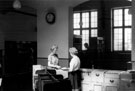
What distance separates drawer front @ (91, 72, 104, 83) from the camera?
550 centimetres

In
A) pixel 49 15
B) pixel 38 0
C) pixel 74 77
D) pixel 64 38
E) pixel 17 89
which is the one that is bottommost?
pixel 17 89

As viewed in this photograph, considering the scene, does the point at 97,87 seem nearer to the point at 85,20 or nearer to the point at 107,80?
the point at 107,80

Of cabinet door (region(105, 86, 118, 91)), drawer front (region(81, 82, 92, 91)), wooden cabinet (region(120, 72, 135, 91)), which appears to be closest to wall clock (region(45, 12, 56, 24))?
drawer front (region(81, 82, 92, 91))

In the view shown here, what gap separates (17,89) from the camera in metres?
7.21

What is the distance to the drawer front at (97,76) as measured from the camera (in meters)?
5.50

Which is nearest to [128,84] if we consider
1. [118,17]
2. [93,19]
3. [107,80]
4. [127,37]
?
[107,80]

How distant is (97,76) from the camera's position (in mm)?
5570

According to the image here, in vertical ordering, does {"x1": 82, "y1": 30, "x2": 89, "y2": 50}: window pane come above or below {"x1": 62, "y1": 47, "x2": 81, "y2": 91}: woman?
above

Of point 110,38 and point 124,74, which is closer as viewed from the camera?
point 124,74

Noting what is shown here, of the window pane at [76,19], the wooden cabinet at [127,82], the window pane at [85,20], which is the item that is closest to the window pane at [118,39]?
the window pane at [85,20]

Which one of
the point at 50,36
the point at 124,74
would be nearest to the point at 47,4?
the point at 50,36

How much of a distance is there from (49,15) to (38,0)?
2.39 feet

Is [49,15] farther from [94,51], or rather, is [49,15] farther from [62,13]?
[94,51]

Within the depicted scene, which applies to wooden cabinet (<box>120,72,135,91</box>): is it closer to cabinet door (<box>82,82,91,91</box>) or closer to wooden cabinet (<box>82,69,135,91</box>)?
wooden cabinet (<box>82,69,135,91</box>)
